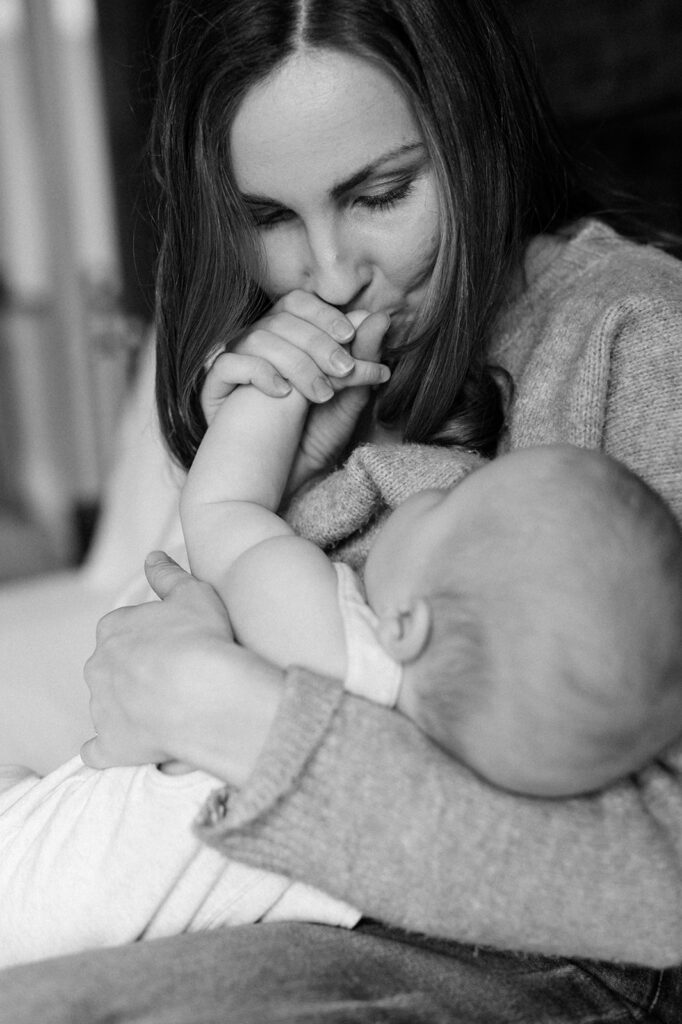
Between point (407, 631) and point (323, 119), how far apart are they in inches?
21.6

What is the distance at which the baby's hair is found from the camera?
0.77m

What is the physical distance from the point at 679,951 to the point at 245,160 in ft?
2.86

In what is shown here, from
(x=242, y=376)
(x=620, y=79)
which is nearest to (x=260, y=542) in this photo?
(x=242, y=376)

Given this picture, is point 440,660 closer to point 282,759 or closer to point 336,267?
point 282,759

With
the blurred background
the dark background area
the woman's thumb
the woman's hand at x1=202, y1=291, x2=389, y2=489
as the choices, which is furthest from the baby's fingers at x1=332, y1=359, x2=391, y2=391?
the blurred background

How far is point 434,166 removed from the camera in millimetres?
1104

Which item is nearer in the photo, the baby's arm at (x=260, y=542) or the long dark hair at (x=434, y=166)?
the baby's arm at (x=260, y=542)

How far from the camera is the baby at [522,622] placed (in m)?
0.77

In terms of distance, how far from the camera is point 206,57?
1120 millimetres

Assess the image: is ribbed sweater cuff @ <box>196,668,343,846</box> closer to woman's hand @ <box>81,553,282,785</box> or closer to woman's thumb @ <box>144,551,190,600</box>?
woman's hand @ <box>81,553,282,785</box>

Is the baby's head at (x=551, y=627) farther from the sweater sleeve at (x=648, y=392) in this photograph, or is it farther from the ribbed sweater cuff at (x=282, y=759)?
the sweater sleeve at (x=648, y=392)

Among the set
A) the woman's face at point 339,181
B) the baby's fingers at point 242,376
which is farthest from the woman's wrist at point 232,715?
the woman's face at point 339,181

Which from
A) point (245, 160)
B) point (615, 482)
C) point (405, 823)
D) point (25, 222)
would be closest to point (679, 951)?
point (405, 823)

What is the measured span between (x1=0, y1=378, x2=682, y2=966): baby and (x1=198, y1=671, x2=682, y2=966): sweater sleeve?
0.14ft
